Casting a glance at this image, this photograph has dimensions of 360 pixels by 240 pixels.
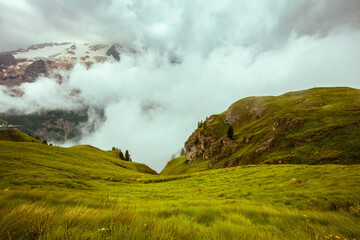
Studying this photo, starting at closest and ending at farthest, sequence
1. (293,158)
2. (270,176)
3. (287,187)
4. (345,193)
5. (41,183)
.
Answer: (345,193), (287,187), (41,183), (270,176), (293,158)

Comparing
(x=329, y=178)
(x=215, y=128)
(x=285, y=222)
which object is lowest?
(x=329, y=178)

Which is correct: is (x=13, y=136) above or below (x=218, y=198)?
above

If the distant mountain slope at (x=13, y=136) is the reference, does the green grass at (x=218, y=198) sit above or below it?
below

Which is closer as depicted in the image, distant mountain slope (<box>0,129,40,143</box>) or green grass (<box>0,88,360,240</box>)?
green grass (<box>0,88,360,240</box>)

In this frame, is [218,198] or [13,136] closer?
[218,198]

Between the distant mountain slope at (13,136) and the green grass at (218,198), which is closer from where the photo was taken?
the green grass at (218,198)

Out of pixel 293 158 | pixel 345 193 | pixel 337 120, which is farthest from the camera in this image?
pixel 337 120

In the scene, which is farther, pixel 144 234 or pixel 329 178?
pixel 329 178

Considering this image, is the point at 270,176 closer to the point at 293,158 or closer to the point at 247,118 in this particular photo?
the point at 293,158

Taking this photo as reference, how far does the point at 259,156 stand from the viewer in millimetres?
44281

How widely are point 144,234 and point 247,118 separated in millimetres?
111033

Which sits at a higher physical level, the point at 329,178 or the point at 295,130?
the point at 295,130

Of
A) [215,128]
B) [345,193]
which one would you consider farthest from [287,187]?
[215,128]

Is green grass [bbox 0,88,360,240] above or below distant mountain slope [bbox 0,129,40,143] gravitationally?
below
